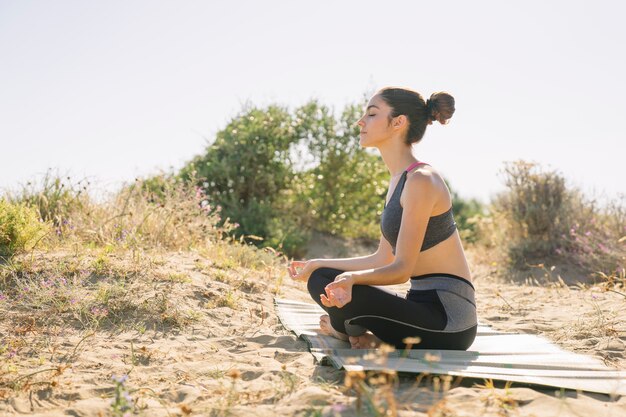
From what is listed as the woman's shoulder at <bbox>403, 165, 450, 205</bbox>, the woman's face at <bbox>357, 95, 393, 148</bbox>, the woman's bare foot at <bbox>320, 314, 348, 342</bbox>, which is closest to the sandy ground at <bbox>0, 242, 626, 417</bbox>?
the woman's bare foot at <bbox>320, 314, 348, 342</bbox>

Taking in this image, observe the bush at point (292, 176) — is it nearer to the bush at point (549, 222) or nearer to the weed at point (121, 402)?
the bush at point (549, 222)

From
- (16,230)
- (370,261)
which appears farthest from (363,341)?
(16,230)

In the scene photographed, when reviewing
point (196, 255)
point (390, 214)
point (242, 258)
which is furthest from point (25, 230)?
point (390, 214)

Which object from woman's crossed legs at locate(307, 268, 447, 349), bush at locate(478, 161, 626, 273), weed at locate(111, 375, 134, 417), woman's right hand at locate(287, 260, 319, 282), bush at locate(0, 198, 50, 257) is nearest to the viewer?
weed at locate(111, 375, 134, 417)

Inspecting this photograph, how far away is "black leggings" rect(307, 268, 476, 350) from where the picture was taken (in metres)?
3.17

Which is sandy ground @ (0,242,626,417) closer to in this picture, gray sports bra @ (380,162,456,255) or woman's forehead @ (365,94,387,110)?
gray sports bra @ (380,162,456,255)

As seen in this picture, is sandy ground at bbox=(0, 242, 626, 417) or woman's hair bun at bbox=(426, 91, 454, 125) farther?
woman's hair bun at bbox=(426, 91, 454, 125)

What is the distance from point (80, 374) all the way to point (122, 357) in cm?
35

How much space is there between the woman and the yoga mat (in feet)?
0.35

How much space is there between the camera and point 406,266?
10.4ft

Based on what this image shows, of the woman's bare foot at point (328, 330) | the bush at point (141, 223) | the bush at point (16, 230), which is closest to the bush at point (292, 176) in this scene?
the bush at point (141, 223)

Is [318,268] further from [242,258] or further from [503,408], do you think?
[242,258]

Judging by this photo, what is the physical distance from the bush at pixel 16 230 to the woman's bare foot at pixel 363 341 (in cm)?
340

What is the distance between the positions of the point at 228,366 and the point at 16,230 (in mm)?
2976
